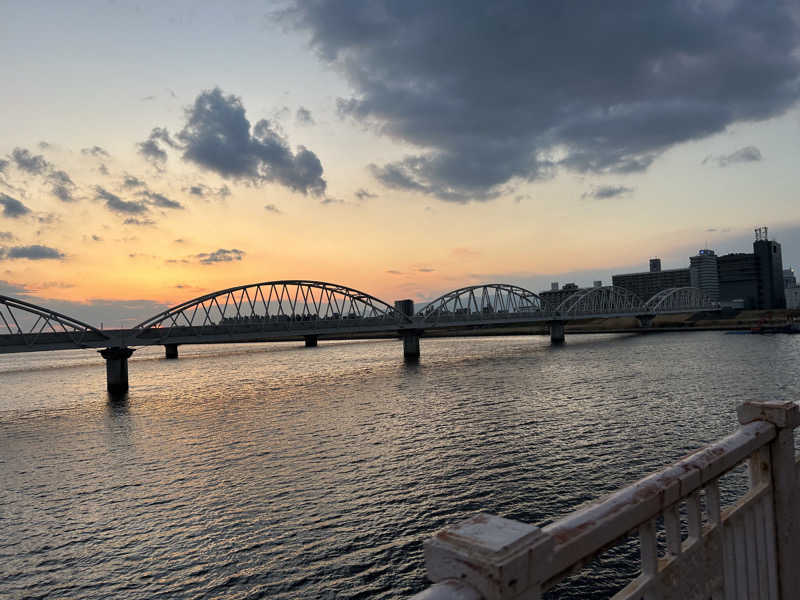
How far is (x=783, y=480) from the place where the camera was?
6324 millimetres

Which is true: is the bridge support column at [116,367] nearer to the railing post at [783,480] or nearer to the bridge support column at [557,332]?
the railing post at [783,480]

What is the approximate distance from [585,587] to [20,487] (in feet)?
116

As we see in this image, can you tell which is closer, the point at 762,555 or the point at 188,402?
the point at 762,555

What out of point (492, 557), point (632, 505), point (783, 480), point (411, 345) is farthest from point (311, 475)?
point (411, 345)

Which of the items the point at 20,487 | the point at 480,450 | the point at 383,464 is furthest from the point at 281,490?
the point at 20,487

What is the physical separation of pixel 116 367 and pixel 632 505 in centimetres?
10037

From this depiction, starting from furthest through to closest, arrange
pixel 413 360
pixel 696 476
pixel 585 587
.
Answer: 1. pixel 413 360
2. pixel 585 587
3. pixel 696 476

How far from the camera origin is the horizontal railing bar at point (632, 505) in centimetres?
338

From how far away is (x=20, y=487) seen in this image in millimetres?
32281

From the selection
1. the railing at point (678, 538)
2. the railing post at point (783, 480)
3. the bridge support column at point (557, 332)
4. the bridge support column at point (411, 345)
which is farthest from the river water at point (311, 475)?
the bridge support column at point (557, 332)

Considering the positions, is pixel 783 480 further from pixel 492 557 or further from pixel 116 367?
pixel 116 367

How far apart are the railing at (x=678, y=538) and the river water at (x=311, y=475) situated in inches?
484

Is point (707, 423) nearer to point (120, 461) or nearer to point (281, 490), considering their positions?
point (281, 490)

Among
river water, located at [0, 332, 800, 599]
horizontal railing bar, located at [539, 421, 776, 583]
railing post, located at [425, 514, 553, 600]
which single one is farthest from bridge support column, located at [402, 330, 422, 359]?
railing post, located at [425, 514, 553, 600]
